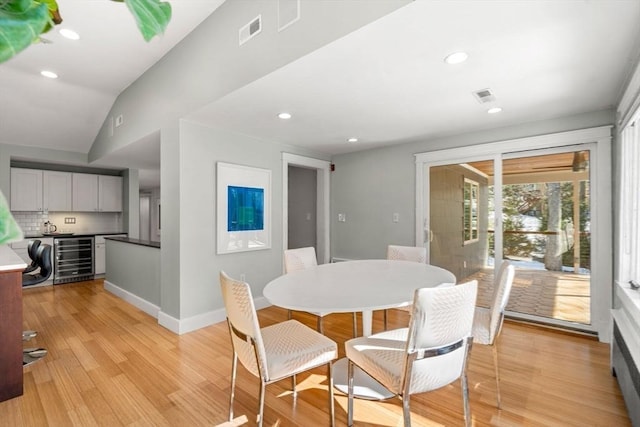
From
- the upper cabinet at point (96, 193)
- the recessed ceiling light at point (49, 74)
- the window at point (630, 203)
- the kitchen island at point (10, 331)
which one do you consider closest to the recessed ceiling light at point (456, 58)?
the window at point (630, 203)

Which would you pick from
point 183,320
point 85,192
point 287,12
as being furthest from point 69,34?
point 85,192

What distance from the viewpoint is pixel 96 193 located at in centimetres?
606

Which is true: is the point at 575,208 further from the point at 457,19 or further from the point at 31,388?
the point at 31,388

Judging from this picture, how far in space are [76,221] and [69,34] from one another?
4503mm

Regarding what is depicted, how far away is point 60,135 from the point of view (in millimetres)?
4965

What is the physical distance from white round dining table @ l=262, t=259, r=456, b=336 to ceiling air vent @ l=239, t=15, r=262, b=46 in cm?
185

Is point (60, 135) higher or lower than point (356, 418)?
higher

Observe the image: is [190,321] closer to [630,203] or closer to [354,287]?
[354,287]

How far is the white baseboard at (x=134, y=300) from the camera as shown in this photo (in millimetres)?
3719

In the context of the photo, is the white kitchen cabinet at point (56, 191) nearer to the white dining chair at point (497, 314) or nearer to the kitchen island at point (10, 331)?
the kitchen island at point (10, 331)

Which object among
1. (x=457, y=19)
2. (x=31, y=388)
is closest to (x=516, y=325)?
(x=457, y=19)

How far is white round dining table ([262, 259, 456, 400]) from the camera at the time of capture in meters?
1.69

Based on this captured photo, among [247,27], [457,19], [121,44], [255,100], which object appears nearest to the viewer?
[457,19]

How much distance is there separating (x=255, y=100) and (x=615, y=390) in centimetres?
347
